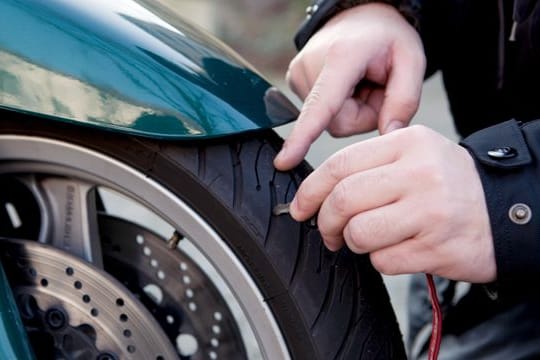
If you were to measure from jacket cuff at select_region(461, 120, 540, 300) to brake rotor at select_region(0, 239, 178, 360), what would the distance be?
390 mm

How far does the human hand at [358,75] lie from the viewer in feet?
3.43

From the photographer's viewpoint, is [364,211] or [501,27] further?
[501,27]

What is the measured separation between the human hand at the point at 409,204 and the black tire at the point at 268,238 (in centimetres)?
6

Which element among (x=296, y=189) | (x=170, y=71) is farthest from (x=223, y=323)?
(x=170, y=71)

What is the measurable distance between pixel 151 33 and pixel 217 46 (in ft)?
0.35

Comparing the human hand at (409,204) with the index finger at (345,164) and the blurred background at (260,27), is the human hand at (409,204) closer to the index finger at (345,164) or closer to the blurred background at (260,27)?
the index finger at (345,164)

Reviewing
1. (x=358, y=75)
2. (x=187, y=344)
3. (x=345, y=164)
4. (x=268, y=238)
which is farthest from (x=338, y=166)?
(x=187, y=344)

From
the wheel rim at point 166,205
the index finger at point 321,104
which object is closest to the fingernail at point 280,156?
the index finger at point 321,104

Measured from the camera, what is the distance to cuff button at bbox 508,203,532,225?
914mm

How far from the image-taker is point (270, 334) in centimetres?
100

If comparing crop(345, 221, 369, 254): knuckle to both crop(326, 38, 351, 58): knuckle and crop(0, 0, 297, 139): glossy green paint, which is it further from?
crop(326, 38, 351, 58): knuckle

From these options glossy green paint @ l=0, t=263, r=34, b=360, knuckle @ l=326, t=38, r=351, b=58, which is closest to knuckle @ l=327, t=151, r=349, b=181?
knuckle @ l=326, t=38, r=351, b=58

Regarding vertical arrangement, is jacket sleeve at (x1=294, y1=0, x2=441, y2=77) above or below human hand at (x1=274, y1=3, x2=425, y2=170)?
above

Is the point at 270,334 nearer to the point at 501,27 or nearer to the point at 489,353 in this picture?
the point at 489,353
